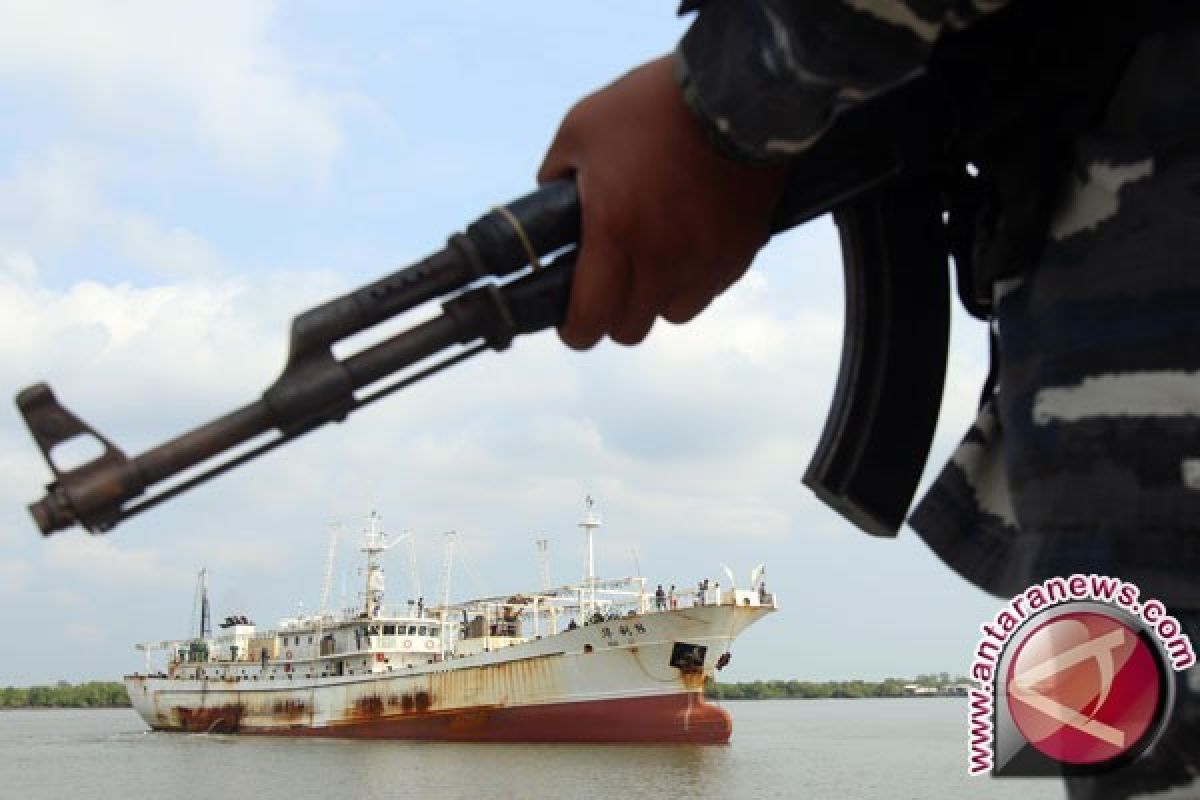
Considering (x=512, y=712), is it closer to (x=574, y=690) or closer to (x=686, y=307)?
(x=574, y=690)

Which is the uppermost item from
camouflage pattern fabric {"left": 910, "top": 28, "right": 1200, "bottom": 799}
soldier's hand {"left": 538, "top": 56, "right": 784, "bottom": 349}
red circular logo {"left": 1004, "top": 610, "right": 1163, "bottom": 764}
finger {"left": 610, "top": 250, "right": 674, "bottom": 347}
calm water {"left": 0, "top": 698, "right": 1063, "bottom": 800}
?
soldier's hand {"left": 538, "top": 56, "right": 784, "bottom": 349}

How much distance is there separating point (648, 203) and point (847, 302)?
0.61 metres

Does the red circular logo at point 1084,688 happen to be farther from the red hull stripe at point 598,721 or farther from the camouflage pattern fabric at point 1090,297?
the red hull stripe at point 598,721

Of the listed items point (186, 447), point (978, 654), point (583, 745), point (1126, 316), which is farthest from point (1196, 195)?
point (583, 745)

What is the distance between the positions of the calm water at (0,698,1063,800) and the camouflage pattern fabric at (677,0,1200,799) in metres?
22.4

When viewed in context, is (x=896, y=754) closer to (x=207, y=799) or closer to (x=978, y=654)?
(x=207, y=799)

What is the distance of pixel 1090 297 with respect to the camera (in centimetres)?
143

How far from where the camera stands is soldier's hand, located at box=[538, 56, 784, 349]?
1.68 m

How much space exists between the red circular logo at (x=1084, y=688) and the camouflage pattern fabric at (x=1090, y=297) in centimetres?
4

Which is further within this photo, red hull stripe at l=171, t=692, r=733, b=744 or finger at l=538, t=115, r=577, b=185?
red hull stripe at l=171, t=692, r=733, b=744

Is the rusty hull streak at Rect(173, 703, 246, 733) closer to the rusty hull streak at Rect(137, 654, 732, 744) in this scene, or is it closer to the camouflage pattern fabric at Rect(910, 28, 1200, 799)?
the rusty hull streak at Rect(137, 654, 732, 744)

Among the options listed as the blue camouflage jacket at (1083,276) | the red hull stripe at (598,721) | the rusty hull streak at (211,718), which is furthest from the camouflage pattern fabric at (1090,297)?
the rusty hull streak at (211,718)

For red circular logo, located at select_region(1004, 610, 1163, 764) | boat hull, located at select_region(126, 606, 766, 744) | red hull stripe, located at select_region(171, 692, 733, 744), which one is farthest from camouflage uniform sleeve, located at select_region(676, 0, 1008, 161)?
red hull stripe, located at select_region(171, 692, 733, 744)

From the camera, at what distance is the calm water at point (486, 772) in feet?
82.0
